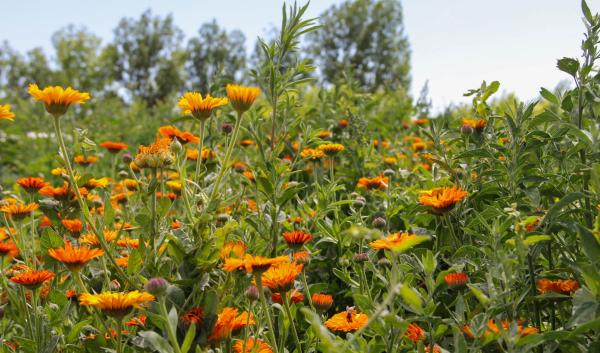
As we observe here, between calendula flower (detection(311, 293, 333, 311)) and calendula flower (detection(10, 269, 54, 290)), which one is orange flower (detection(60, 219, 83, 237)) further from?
calendula flower (detection(311, 293, 333, 311))

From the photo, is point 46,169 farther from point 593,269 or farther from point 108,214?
point 593,269

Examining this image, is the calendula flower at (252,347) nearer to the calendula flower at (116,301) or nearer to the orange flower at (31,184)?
the calendula flower at (116,301)

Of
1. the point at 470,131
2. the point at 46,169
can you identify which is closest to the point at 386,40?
the point at 46,169

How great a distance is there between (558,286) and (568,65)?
67 centimetres

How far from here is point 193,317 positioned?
4.21ft

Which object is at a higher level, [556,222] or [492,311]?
[556,222]

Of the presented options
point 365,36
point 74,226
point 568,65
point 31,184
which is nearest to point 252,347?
point 74,226

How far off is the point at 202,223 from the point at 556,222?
0.97m

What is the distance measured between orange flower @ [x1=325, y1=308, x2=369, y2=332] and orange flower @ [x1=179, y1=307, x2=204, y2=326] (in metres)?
0.42

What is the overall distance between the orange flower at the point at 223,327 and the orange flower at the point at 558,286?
87cm

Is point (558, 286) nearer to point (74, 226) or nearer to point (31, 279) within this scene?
point (31, 279)

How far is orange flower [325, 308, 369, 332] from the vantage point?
151cm

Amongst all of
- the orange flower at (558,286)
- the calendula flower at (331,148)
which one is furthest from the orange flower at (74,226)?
the orange flower at (558,286)

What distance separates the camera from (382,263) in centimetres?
183
